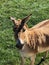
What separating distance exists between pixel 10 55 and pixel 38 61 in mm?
804

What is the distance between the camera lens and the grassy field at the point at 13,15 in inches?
318

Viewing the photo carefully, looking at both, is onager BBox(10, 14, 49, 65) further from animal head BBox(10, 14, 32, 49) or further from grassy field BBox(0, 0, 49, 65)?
grassy field BBox(0, 0, 49, 65)

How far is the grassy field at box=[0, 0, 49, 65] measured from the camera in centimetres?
809

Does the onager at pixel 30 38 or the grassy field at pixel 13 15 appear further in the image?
the grassy field at pixel 13 15

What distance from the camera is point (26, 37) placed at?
6.87 metres

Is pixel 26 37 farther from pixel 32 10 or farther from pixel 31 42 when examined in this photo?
pixel 32 10

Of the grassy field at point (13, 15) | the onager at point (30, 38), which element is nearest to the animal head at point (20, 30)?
the onager at point (30, 38)

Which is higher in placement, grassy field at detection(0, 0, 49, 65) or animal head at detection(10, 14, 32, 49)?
animal head at detection(10, 14, 32, 49)

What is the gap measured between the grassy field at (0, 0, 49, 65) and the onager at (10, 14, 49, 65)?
25.6 inches

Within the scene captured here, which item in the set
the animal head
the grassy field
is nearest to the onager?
the animal head

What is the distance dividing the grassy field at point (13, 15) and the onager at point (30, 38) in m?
0.65

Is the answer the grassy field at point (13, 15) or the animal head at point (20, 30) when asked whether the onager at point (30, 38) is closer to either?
the animal head at point (20, 30)

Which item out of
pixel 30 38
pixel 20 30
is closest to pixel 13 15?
pixel 30 38

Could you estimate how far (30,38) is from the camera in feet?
23.3
